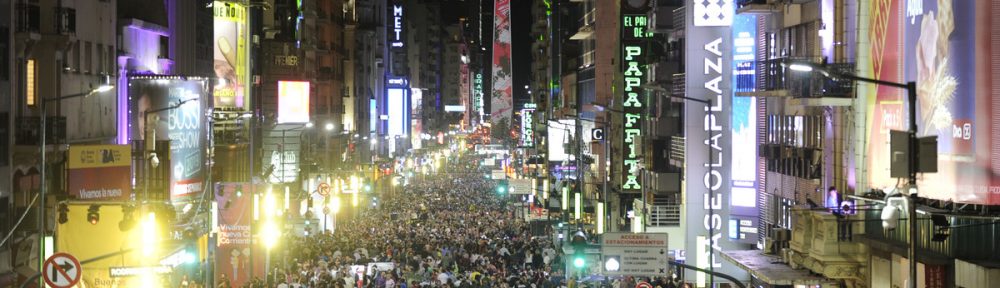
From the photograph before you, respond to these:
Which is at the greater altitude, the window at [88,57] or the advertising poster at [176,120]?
the window at [88,57]

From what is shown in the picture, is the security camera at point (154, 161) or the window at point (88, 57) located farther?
the window at point (88, 57)

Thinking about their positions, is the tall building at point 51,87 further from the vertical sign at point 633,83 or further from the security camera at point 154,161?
the vertical sign at point 633,83

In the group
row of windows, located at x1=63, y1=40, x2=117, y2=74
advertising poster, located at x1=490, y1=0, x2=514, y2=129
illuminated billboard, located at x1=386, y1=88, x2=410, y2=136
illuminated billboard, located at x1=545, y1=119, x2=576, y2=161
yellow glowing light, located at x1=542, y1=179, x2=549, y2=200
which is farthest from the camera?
advertising poster, located at x1=490, y1=0, x2=514, y2=129

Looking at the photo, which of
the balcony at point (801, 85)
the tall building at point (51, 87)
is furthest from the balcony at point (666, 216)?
the tall building at point (51, 87)

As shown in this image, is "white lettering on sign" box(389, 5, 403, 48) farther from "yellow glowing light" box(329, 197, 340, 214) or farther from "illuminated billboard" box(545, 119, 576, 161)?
"yellow glowing light" box(329, 197, 340, 214)

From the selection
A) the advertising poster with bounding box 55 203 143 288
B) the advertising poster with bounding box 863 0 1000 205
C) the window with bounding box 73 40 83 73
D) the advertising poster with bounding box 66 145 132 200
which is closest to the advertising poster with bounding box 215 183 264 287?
the window with bounding box 73 40 83 73

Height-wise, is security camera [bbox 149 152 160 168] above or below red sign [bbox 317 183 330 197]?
above
